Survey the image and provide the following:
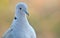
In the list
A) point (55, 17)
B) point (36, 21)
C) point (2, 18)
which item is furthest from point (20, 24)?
point (55, 17)

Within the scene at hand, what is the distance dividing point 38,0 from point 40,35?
17.2 inches

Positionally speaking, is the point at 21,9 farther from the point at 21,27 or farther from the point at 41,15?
the point at 41,15

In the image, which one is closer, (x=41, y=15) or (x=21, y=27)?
(x=21, y=27)

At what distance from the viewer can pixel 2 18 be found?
3121 mm

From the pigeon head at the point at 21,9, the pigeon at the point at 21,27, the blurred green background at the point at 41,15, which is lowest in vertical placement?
the pigeon at the point at 21,27

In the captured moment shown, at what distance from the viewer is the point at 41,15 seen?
339cm

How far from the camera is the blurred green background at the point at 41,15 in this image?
125 inches

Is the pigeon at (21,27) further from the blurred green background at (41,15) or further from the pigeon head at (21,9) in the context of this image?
the blurred green background at (41,15)

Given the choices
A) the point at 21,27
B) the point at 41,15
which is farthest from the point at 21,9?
the point at 41,15

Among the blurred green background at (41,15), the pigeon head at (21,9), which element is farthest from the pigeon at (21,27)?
the blurred green background at (41,15)

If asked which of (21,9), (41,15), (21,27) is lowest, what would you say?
(21,27)

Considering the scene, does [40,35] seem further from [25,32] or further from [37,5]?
[25,32]

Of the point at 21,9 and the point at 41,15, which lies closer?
the point at 21,9

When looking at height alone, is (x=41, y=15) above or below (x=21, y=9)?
above
